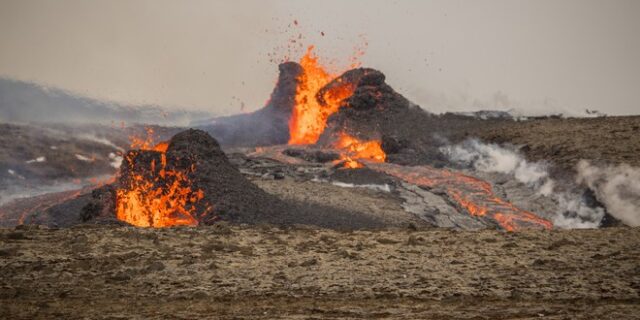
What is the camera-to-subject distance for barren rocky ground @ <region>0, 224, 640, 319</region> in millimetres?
9211

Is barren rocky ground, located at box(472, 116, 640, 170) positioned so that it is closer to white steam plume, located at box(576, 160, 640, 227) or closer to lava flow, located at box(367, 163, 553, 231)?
white steam plume, located at box(576, 160, 640, 227)

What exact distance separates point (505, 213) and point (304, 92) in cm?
3770

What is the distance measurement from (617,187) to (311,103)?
37.2 m

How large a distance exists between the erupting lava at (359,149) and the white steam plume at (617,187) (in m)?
14.9

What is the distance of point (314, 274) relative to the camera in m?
11.1

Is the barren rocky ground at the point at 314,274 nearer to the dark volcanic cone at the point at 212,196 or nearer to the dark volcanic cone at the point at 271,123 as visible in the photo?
the dark volcanic cone at the point at 212,196

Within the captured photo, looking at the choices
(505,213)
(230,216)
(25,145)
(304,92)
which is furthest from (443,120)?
(25,145)

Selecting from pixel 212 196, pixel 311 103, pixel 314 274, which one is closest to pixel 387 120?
pixel 311 103

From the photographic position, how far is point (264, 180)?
28000 mm

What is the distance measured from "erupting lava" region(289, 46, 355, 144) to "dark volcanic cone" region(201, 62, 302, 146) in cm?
152

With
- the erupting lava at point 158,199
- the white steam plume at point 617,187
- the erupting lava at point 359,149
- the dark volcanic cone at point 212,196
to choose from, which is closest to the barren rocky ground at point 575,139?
the white steam plume at point 617,187

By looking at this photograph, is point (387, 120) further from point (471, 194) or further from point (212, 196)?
point (212, 196)

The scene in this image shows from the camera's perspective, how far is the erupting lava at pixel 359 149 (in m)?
40.2

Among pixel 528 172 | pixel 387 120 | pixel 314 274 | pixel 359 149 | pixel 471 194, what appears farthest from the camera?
pixel 387 120
